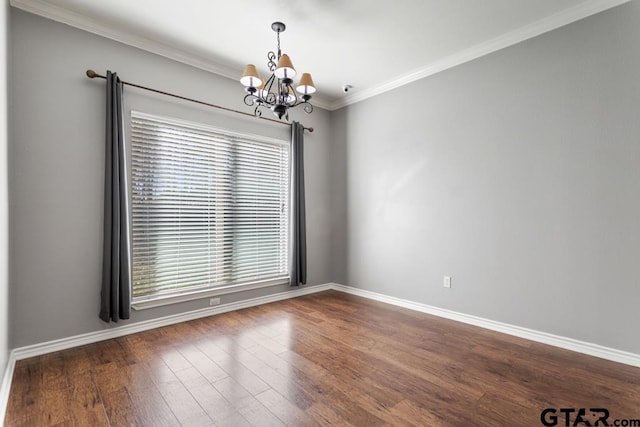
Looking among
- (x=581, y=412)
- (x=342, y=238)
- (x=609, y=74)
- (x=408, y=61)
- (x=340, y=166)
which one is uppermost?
(x=408, y=61)

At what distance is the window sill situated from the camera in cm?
305

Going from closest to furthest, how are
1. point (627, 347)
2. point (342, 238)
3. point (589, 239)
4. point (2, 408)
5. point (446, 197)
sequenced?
point (2, 408)
point (627, 347)
point (589, 239)
point (446, 197)
point (342, 238)

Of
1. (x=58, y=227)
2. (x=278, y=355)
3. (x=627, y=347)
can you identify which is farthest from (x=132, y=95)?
(x=627, y=347)

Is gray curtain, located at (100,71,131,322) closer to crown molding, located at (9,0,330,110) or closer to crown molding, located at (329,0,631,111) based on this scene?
crown molding, located at (9,0,330,110)

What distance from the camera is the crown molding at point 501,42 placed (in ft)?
8.34

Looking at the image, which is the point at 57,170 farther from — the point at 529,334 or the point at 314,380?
the point at 529,334

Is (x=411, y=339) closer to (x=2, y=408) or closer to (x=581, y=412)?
(x=581, y=412)

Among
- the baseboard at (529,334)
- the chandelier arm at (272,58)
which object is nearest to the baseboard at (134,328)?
the baseboard at (529,334)

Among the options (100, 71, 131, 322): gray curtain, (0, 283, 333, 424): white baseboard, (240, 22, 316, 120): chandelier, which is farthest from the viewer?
(100, 71, 131, 322): gray curtain

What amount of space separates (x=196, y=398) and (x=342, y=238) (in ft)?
10.00

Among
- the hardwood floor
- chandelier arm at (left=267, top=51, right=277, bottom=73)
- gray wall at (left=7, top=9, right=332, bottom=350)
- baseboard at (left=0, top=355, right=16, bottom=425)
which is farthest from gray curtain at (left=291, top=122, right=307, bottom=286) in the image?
baseboard at (left=0, top=355, right=16, bottom=425)

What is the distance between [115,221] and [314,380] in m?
2.16

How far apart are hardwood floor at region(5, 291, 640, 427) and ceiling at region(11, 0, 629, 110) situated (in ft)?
9.21

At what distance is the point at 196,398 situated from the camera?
1.94 metres
